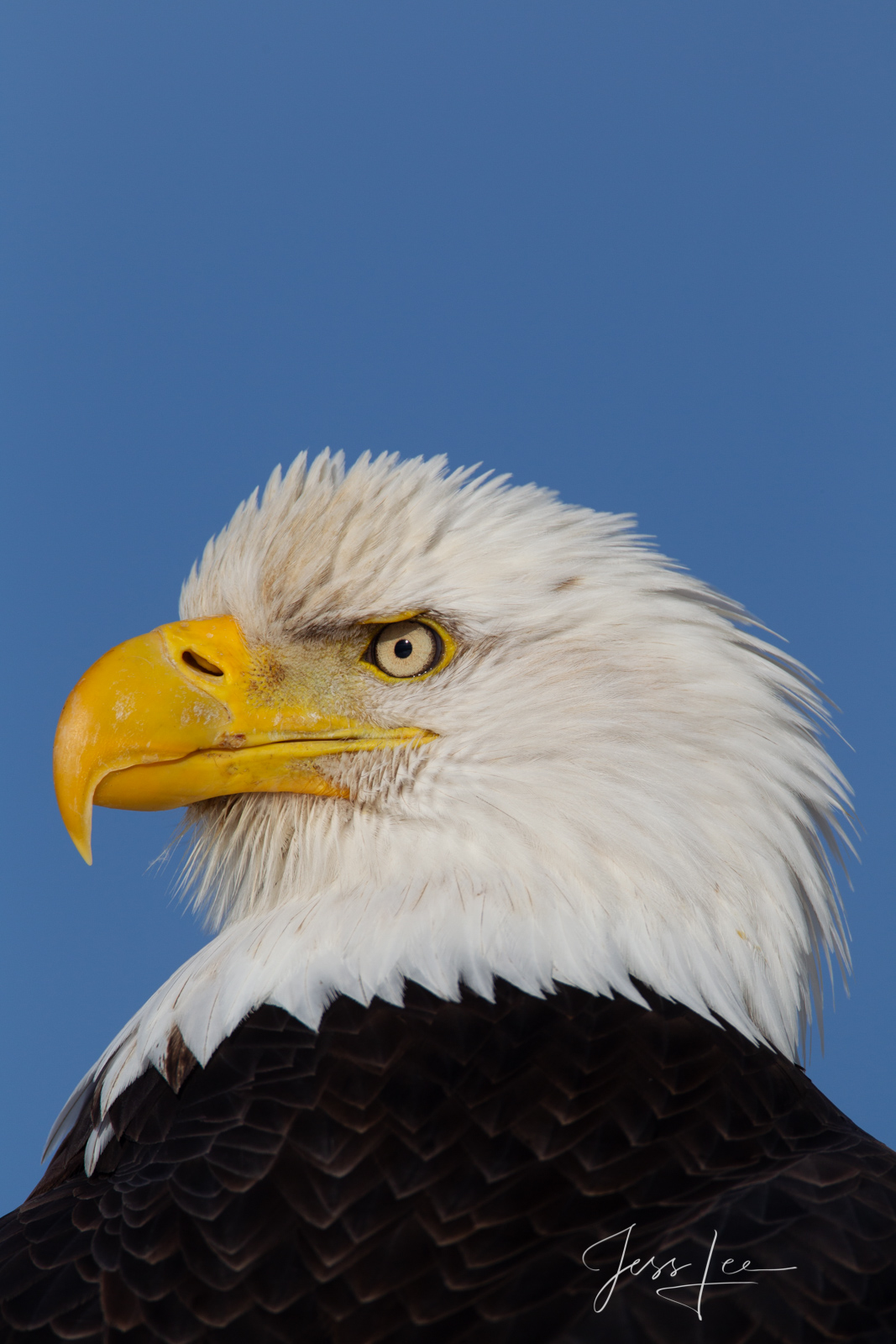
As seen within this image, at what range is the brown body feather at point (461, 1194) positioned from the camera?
71.3 inches

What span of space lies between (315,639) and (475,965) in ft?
2.67

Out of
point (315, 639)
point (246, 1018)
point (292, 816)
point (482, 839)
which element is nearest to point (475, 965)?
point (482, 839)

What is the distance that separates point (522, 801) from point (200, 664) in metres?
0.77

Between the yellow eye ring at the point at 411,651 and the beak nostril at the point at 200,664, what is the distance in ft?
1.08

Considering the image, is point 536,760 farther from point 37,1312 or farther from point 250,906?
point 37,1312

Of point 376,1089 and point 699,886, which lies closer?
point 376,1089

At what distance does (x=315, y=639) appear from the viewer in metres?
2.69
